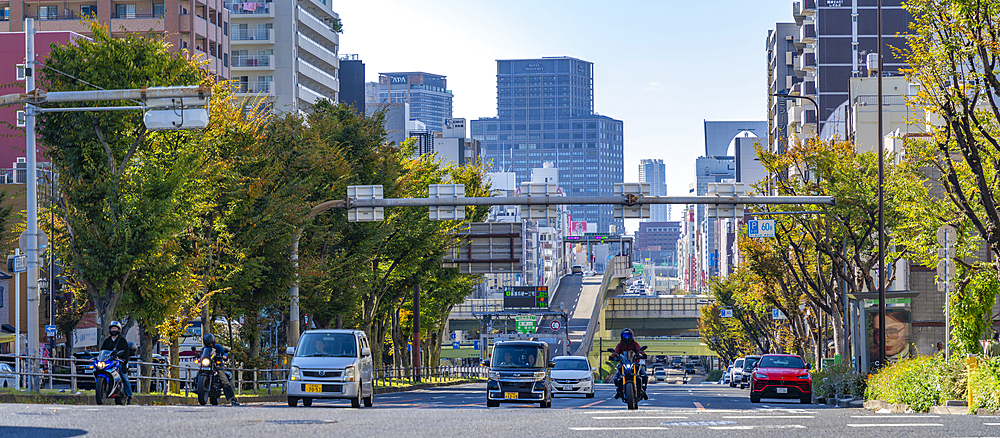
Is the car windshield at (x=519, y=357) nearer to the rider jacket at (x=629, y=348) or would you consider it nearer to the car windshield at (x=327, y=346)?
the car windshield at (x=327, y=346)

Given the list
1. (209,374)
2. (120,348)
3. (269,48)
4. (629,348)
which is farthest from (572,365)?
(269,48)

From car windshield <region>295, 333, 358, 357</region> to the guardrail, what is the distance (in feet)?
5.94

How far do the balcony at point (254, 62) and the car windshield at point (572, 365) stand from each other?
194 ft

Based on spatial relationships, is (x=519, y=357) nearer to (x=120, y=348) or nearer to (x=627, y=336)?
(x=627, y=336)

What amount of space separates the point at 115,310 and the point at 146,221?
3.05 meters

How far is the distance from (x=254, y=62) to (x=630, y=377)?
72.4 m

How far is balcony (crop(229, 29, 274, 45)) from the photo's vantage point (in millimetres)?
88394

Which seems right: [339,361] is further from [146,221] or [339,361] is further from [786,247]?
[786,247]

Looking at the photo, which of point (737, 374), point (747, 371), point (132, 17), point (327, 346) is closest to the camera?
point (327, 346)

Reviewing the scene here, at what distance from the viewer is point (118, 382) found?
20.0 meters

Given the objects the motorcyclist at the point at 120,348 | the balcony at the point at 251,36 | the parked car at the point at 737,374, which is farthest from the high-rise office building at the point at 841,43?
the motorcyclist at the point at 120,348

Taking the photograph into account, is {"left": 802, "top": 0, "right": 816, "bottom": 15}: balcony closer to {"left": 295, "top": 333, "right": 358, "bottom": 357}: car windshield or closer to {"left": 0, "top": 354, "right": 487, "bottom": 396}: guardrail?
{"left": 0, "top": 354, "right": 487, "bottom": 396}: guardrail

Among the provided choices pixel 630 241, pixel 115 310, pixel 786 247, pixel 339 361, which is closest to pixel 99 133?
pixel 115 310

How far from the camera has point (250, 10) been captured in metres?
88.8
